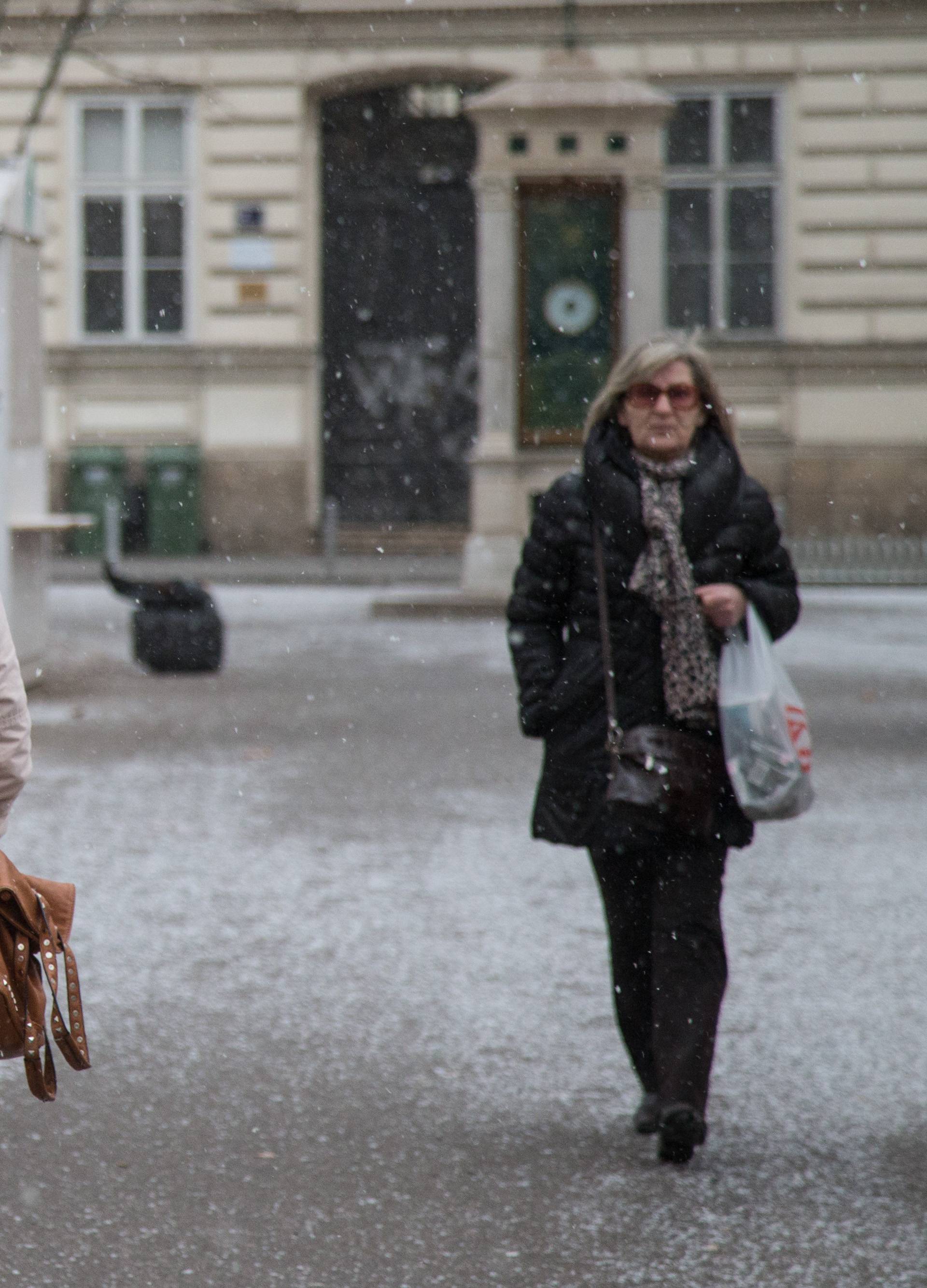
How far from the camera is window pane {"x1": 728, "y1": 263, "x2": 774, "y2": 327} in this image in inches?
1025

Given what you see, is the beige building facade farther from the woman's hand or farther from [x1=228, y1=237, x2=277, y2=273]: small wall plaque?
the woman's hand

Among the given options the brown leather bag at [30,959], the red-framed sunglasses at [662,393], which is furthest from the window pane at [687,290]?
the brown leather bag at [30,959]

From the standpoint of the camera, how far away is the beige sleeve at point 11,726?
2.93 meters

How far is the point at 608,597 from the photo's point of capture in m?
4.55

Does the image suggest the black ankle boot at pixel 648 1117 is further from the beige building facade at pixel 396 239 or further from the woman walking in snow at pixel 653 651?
the beige building facade at pixel 396 239

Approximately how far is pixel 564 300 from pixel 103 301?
10252 mm

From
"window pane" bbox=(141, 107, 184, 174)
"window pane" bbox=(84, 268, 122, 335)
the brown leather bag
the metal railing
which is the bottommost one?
the metal railing

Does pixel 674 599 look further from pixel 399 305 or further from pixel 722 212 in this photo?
pixel 399 305

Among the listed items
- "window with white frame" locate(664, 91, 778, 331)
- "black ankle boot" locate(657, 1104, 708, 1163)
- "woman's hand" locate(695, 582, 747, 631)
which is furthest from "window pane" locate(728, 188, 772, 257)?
"black ankle boot" locate(657, 1104, 708, 1163)

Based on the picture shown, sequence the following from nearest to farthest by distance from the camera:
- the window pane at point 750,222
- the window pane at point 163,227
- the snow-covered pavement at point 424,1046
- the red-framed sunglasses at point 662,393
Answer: the snow-covered pavement at point 424,1046 < the red-framed sunglasses at point 662,393 < the window pane at point 750,222 < the window pane at point 163,227

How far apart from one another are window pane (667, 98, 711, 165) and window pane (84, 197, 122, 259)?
22.4 ft

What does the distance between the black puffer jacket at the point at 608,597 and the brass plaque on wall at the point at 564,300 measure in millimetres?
13597

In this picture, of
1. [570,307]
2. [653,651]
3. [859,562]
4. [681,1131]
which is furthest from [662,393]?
[859,562]

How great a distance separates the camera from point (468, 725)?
11102mm
